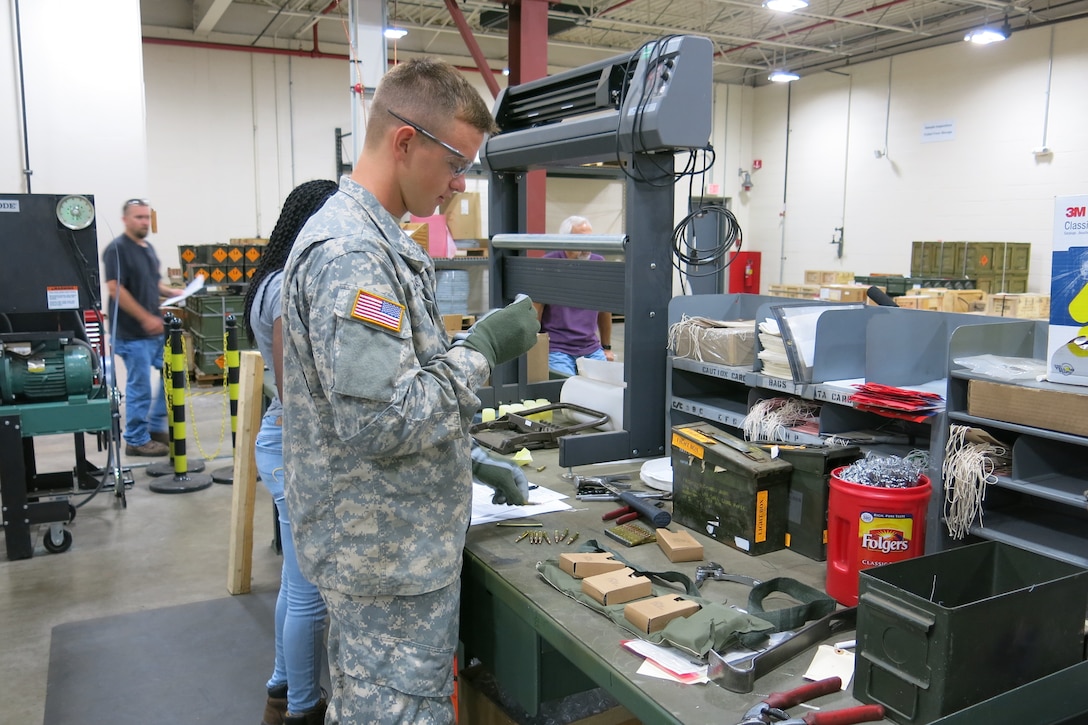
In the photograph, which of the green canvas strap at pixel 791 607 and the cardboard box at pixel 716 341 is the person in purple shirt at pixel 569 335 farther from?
the green canvas strap at pixel 791 607

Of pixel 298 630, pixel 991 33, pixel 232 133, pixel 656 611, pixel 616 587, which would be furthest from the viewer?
pixel 232 133

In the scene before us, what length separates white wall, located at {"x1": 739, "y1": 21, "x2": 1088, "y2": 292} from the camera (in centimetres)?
984

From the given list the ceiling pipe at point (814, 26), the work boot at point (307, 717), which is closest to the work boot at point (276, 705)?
the work boot at point (307, 717)

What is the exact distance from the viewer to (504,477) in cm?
192

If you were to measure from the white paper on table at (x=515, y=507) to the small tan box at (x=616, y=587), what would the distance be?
439 mm

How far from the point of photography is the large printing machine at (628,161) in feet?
6.97

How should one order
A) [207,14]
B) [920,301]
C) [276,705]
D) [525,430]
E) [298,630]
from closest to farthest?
1. [298,630]
2. [276,705]
3. [525,430]
4. [920,301]
5. [207,14]

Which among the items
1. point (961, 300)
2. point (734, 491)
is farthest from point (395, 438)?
point (961, 300)

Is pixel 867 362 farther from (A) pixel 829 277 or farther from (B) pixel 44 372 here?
(A) pixel 829 277

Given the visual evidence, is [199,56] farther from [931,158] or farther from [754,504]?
[754,504]

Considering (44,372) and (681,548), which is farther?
(44,372)

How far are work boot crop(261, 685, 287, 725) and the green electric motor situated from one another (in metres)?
2.27

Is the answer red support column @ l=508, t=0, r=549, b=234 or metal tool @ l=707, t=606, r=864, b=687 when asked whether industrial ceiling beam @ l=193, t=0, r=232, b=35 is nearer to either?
red support column @ l=508, t=0, r=549, b=234

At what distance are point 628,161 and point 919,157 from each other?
10871 millimetres
